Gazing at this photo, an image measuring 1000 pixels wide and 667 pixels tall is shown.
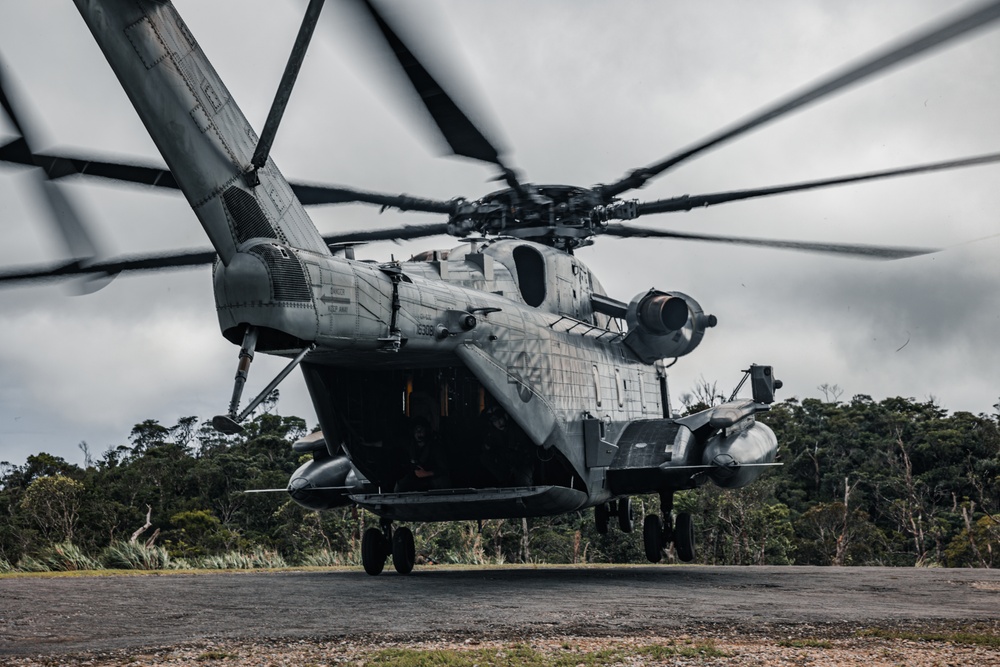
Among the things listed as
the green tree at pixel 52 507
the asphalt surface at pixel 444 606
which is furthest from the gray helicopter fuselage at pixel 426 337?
the green tree at pixel 52 507

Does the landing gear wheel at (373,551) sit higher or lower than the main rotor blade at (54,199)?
lower

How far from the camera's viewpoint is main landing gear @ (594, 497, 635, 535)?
1594cm

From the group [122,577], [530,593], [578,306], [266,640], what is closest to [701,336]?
[578,306]

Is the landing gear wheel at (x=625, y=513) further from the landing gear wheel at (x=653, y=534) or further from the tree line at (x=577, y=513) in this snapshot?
the tree line at (x=577, y=513)

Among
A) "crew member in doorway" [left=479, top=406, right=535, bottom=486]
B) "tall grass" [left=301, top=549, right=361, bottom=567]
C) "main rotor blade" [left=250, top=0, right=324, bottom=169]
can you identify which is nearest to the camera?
"main rotor blade" [left=250, top=0, right=324, bottom=169]

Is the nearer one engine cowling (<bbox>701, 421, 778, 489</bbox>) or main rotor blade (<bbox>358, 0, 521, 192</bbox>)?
main rotor blade (<bbox>358, 0, 521, 192</bbox>)

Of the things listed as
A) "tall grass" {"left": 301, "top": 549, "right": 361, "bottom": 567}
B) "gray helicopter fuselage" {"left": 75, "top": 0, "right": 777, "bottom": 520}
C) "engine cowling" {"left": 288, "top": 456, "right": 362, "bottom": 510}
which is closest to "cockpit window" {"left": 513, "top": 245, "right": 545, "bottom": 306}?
"gray helicopter fuselage" {"left": 75, "top": 0, "right": 777, "bottom": 520}

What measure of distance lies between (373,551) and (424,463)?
6.78 ft

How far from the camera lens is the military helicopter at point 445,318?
837 cm

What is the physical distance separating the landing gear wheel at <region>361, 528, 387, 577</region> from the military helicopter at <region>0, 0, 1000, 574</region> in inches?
1.3

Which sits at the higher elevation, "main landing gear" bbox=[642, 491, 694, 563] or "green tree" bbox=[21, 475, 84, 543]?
"green tree" bbox=[21, 475, 84, 543]

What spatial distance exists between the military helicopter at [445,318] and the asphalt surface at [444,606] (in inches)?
58.4

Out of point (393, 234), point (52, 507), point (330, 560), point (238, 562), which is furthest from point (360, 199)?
point (52, 507)

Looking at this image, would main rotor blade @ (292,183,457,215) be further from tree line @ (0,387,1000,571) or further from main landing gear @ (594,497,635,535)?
tree line @ (0,387,1000,571)
